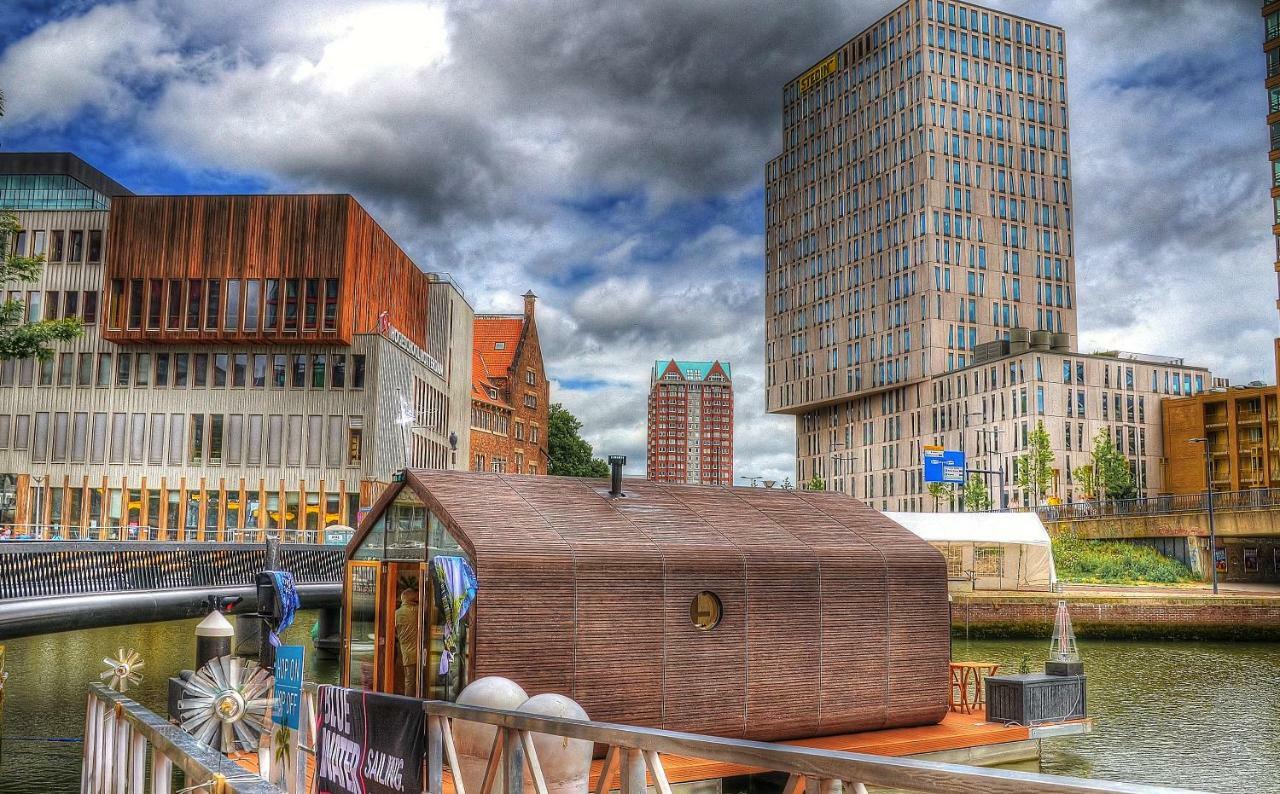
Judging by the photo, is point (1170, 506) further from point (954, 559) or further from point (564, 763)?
point (564, 763)

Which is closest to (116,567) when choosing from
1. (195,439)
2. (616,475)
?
(616,475)

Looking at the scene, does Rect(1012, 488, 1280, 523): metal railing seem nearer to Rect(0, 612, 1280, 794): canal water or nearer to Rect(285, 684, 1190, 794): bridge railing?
Rect(0, 612, 1280, 794): canal water

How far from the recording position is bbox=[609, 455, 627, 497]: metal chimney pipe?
18.5m

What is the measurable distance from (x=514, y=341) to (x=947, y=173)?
48.9 meters

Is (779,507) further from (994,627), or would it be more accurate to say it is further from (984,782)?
(994,627)

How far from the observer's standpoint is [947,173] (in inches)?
4685

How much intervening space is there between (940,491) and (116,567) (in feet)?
274

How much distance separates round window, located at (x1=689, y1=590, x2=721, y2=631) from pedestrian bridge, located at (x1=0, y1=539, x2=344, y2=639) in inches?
419

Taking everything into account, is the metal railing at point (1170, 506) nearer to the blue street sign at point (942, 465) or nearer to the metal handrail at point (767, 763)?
the blue street sign at point (942, 465)

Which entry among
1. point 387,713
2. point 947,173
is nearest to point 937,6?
point 947,173

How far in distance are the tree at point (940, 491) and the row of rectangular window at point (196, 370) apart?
51.0 metres

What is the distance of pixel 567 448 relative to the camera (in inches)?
4961

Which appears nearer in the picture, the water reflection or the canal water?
the water reflection

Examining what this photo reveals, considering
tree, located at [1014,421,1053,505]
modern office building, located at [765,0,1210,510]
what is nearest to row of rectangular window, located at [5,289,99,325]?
tree, located at [1014,421,1053,505]
